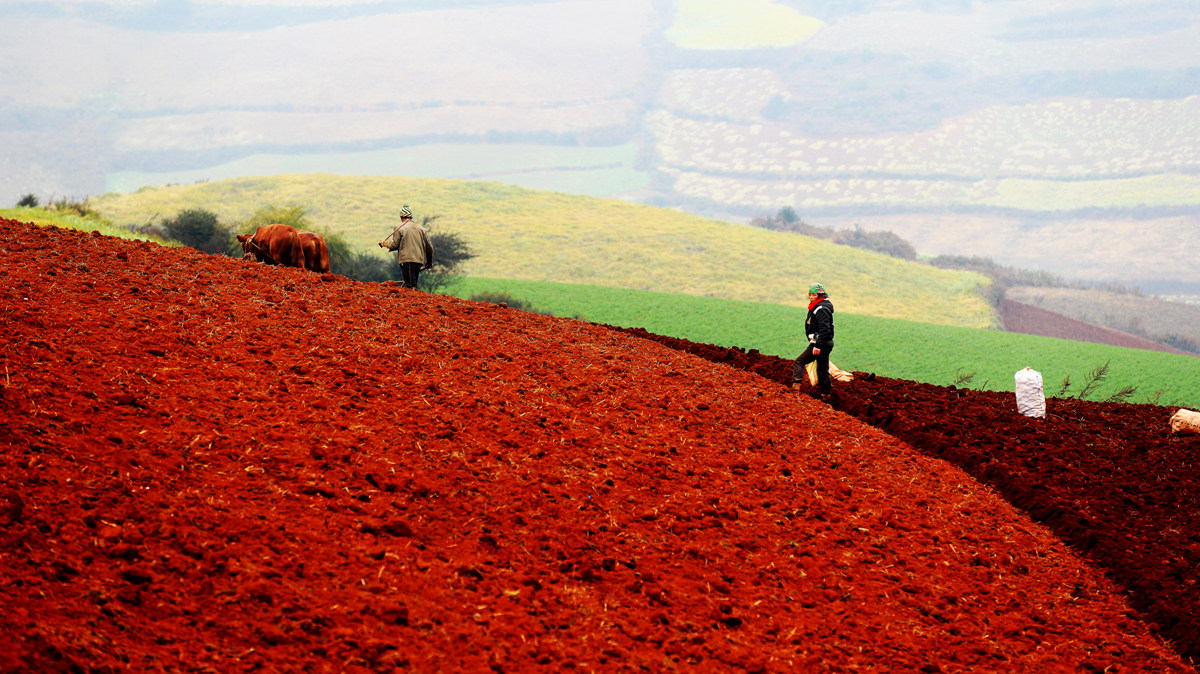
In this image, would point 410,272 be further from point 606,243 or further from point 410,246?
point 606,243

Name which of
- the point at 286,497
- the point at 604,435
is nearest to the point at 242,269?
the point at 604,435

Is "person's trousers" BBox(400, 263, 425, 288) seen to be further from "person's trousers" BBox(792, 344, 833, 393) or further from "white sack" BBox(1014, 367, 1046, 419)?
"white sack" BBox(1014, 367, 1046, 419)

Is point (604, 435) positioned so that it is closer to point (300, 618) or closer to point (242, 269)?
point (300, 618)

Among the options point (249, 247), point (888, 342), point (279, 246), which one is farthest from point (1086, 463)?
point (888, 342)

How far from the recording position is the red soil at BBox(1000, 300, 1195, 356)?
2852 inches

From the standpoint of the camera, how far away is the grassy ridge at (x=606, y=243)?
231 feet

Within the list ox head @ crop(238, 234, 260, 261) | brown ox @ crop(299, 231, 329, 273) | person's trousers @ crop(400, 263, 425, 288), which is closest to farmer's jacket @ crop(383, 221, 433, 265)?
person's trousers @ crop(400, 263, 425, 288)

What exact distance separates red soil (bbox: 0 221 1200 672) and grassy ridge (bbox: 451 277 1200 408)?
29571mm

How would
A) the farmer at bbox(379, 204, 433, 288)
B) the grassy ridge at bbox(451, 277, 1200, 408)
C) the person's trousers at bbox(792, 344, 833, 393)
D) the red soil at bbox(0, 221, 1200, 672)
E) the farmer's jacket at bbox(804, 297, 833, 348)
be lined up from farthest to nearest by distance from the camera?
the grassy ridge at bbox(451, 277, 1200, 408) → the farmer at bbox(379, 204, 433, 288) → the person's trousers at bbox(792, 344, 833, 393) → the farmer's jacket at bbox(804, 297, 833, 348) → the red soil at bbox(0, 221, 1200, 672)

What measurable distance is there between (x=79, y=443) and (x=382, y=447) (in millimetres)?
2324

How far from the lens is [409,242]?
1831cm

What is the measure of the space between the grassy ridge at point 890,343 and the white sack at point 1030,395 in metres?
22.8

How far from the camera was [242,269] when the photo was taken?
14555mm

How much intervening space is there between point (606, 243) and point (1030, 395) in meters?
63.4
